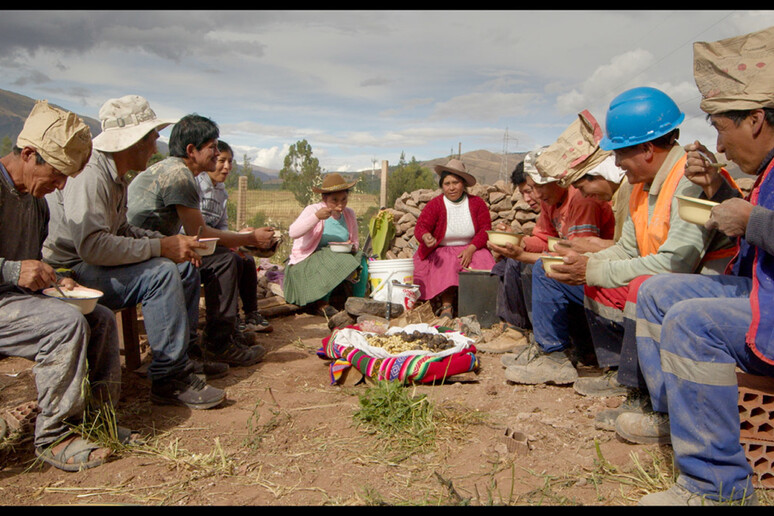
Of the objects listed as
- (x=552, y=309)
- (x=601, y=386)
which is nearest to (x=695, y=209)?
(x=601, y=386)

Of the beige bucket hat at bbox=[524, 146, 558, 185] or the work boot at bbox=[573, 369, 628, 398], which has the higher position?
the beige bucket hat at bbox=[524, 146, 558, 185]

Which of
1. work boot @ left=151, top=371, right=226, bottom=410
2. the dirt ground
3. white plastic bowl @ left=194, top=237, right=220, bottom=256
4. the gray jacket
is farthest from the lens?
white plastic bowl @ left=194, top=237, right=220, bottom=256

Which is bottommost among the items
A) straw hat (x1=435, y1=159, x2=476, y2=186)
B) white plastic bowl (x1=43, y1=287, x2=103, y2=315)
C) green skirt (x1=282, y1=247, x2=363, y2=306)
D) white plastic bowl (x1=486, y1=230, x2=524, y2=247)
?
green skirt (x1=282, y1=247, x2=363, y2=306)

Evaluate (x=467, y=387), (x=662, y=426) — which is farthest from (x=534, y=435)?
(x=467, y=387)

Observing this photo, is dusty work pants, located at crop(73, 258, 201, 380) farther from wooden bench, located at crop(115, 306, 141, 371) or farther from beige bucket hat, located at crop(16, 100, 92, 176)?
beige bucket hat, located at crop(16, 100, 92, 176)

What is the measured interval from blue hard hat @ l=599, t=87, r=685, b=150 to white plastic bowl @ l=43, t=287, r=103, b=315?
2871 millimetres

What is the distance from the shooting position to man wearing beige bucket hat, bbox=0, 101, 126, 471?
102 inches

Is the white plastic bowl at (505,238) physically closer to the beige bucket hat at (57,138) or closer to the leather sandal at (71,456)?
the beige bucket hat at (57,138)

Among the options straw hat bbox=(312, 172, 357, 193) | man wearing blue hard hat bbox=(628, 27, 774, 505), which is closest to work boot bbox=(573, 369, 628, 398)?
man wearing blue hard hat bbox=(628, 27, 774, 505)

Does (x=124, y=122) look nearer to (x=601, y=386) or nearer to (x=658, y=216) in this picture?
(x=658, y=216)

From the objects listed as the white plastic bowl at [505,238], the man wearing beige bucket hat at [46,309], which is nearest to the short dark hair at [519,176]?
the white plastic bowl at [505,238]

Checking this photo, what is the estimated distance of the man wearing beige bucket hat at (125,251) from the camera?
320 cm

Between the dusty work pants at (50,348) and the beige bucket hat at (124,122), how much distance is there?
110 cm
